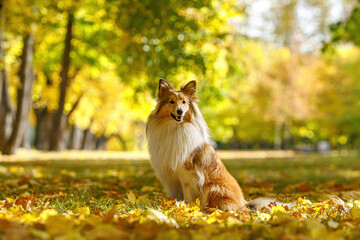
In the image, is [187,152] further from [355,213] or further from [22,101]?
[22,101]

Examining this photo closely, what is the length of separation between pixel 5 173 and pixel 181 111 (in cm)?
514

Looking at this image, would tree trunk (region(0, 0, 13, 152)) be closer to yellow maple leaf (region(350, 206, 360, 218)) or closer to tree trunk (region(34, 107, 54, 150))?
tree trunk (region(34, 107, 54, 150))

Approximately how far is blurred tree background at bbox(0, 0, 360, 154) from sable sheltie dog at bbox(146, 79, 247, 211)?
5.31 m

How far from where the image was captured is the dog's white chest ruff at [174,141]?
4.60 metres

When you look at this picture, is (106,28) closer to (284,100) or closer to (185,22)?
(185,22)

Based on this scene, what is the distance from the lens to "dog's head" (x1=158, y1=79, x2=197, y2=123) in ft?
15.0

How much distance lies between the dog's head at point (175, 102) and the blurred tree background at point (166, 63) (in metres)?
5.10

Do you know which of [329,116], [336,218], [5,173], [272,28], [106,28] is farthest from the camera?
[272,28]

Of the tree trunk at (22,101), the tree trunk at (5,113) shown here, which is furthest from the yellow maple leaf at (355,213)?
the tree trunk at (5,113)

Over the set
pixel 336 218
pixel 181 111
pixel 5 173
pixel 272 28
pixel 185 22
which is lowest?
pixel 5 173

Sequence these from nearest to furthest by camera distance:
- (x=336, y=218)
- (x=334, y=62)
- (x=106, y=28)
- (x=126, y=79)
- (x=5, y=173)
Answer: (x=336, y=218), (x=5, y=173), (x=126, y=79), (x=106, y=28), (x=334, y=62)

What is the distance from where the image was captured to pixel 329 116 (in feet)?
83.7

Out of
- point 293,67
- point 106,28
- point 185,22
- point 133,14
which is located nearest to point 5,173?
point 133,14

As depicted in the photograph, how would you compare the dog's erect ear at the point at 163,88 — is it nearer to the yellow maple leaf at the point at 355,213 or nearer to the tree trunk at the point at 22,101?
the yellow maple leaf at the point at 355,213
